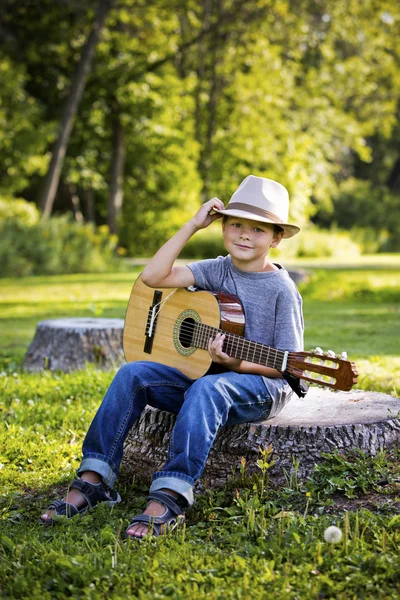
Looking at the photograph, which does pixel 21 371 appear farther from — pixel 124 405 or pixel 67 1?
pixel 67 1

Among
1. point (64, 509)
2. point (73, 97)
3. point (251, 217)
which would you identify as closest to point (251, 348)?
point (251, 217)

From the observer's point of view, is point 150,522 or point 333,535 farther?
point 150,522

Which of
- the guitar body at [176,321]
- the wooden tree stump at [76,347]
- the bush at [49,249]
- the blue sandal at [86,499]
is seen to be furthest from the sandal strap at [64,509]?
the bush at [49,249]

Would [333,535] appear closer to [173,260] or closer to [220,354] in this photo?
Result: [220,354]

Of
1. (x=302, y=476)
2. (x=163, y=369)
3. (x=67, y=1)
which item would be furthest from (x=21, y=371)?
(x=67, y=1)

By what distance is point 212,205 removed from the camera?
14.2 ft

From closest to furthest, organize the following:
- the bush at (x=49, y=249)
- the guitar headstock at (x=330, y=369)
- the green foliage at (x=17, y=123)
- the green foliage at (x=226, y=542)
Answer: the green foliage at (x=226, y=542) → the guitar headstock at (x=330, y=369) → the bush at (x=49, y=249) → the green foliage at (x=17, y=123)

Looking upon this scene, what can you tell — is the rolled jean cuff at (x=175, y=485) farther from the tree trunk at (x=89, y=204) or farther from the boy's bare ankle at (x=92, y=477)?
the tree trunk at (x=89, y=204)

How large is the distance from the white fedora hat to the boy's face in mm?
61

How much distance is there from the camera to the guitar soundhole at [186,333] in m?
4.25

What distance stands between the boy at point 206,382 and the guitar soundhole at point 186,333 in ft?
0.58

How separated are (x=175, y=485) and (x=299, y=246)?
2381 centimetres

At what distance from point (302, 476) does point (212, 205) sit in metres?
1.44

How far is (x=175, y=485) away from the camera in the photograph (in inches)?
143
